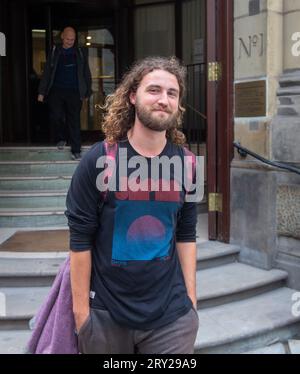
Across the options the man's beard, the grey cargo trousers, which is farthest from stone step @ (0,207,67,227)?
the man's beard

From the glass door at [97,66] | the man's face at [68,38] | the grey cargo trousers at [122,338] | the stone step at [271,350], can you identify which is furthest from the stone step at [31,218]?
the grey cargo trousers at [122,338]

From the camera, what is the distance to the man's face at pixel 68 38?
23.3 feet

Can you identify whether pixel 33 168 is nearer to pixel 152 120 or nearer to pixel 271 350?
pixel 271 350

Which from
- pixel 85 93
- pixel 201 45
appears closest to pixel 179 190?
pixel 85 93

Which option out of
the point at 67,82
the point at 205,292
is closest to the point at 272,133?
the point at 205,292

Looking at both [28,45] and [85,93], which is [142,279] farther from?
[28,45]

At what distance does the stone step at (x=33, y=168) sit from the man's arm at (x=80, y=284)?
4964mm

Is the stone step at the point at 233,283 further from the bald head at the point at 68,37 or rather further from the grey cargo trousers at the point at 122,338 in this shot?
the bald head at the point at 68,37

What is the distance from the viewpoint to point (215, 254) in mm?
4996

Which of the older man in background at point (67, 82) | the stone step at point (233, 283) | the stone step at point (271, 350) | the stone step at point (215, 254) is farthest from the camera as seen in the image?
the older man in background at point (67, 82)

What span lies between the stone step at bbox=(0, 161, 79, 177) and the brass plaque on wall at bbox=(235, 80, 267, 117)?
8.65 ft

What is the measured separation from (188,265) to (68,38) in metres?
5.55

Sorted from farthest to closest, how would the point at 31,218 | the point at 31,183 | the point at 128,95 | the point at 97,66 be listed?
1. the point at 97,66
2. the point at 31,183
3. the point at 31,218
4. the point at 128,95

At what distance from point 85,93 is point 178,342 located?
5584 millimetres
